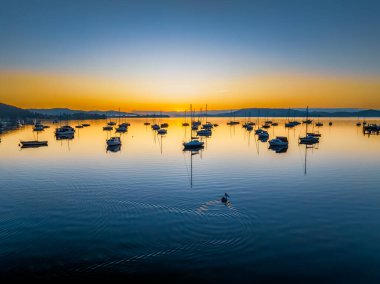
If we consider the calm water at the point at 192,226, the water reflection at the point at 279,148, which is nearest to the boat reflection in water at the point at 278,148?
the water reflection at the point at 279,148

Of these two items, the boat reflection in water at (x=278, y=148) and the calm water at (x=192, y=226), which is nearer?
the calm water at (x=192, y=226)

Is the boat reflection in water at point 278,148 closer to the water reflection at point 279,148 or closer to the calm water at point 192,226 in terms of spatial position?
the water reflection at point 279,148

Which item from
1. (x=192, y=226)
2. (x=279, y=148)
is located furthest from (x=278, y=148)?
(x=192, y=226)

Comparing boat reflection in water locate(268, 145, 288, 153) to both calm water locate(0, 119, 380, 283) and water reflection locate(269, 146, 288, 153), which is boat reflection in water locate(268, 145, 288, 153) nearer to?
water reflection locate(269, 146, 288, 153)

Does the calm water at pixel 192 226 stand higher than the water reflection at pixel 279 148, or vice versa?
the water reflection at pixel 279 148

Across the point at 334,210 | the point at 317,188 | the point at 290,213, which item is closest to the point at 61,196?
the point at 290,213

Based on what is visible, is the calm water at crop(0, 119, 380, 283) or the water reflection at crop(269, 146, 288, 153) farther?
the water reflection at crop(269, 146, 288, 153)

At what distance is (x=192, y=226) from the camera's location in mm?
20422

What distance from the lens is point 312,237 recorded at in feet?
61.8

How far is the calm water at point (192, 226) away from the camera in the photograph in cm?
1477

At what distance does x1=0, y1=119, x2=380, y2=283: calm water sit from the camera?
1477 centimetres

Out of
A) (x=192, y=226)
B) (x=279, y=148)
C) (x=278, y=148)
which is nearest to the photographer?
(x=192, y=226)

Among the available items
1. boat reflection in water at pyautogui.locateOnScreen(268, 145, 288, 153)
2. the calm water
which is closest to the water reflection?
boat reflection in water at pyautogui.locateOnScreen(268, 145, 288, 153)

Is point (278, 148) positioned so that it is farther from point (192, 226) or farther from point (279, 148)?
point (192, 226)
